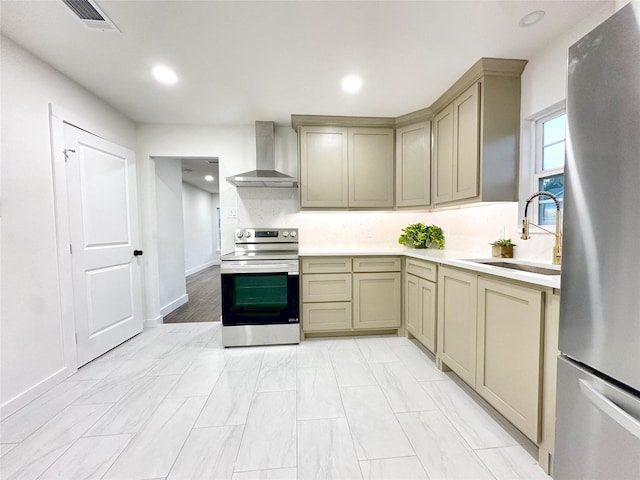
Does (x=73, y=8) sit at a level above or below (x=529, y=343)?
above

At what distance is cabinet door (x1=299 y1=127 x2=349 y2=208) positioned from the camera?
2936 millimetres

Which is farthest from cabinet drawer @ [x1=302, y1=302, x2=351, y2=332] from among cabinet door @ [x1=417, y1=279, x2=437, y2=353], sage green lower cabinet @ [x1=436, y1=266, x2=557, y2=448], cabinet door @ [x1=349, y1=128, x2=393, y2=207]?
cabinet door @ [x1=349, y1=128, x2=393, y2=207]

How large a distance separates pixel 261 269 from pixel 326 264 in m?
0.67

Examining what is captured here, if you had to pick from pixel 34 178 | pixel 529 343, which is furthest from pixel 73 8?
pixel 529 343

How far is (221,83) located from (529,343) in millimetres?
2796

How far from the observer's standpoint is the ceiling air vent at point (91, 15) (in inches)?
56.7

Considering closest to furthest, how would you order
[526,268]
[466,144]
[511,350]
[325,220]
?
1. [511,350]
2. [526,268]
3. [466,144]
4. [325,220]

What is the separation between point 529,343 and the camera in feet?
4.23

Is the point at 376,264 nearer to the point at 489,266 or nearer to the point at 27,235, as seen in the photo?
the point at 489,266

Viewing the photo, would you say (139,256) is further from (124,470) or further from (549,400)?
(549,400)

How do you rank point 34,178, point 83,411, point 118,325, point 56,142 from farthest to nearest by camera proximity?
point 118,325, point 56,142, point 34,178, point 83,411

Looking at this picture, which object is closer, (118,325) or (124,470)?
(124,470)

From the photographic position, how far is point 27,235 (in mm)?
1799

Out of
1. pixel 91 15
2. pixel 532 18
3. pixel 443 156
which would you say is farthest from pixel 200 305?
pixel 532 18
